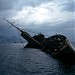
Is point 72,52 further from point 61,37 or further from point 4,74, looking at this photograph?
point 61,37

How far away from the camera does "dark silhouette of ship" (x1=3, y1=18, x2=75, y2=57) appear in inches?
3108

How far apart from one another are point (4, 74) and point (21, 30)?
95.4m

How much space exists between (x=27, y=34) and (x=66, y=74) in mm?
95152

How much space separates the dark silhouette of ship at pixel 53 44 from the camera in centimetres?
7894

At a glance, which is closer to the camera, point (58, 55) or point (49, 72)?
point (49, 72)

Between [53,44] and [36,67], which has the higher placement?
[36,67]

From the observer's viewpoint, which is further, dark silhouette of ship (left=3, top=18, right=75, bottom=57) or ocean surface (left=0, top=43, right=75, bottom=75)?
dark silhouette of ship (left=3, top=18, right=75, bottom=57)

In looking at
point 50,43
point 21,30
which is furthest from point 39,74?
point 21,30

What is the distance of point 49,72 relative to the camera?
180ft

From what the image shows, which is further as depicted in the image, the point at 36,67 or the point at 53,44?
the point at 53,44

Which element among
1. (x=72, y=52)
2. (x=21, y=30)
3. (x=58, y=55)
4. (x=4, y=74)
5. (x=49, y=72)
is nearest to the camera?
(x=4, y=74)

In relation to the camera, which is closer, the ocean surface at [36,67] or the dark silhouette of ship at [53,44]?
the ocean surface at [36,67]

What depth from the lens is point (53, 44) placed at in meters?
116

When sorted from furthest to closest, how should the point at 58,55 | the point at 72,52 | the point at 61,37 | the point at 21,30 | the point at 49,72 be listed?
the point at 21,30, the point at 61,37, the point at 58,55, the point at 72,52, the point at 49,72
